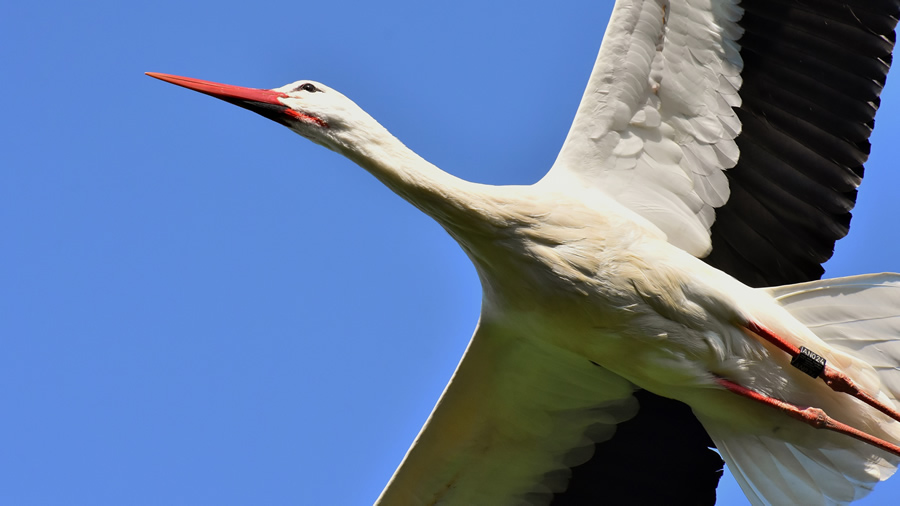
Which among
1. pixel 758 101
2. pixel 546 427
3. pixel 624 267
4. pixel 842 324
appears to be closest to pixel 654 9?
pixel 758 101

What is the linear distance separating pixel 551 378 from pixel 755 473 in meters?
1.16

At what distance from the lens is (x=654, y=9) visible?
6.27m

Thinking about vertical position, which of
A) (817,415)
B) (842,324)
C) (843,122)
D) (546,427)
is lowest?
(546,427)

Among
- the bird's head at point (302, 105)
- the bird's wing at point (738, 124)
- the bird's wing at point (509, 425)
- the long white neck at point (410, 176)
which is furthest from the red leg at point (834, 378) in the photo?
the bird's head at point (302, 105)

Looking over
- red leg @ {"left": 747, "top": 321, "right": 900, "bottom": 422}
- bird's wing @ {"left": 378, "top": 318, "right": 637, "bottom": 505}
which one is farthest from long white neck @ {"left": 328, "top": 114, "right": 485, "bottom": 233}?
red leg @ {"left": 747, "top": 321, "right": 900, "bottom": 422}

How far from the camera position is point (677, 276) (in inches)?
233

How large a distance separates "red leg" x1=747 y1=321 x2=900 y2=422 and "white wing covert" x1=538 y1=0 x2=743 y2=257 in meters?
0.84

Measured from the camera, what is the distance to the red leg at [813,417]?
5.96 m

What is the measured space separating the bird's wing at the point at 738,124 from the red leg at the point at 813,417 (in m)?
0.82

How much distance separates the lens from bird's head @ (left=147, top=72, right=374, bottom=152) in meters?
5.93

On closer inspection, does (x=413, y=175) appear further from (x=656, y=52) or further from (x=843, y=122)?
(x=843, y=122)

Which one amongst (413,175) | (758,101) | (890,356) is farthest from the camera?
(758,101)

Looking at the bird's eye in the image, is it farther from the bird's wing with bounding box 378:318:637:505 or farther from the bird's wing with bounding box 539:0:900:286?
the bird's wing with bounding box 378:318:637:505

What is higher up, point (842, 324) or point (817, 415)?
point (842, 324)
